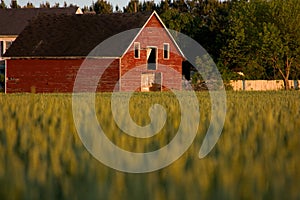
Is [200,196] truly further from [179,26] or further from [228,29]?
[179,26]

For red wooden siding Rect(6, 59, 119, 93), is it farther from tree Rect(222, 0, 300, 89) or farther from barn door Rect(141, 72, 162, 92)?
tree Rect(222, 0, 300, 89)

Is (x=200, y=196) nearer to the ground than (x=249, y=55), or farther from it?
nearer to the ground

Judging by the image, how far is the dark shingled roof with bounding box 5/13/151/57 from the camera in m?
42.3

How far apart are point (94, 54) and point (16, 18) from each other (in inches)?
687

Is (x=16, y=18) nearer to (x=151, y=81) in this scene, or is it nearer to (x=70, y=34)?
(x=70, y=34)

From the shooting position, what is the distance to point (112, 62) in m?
41.0

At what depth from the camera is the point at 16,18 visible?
5603cm

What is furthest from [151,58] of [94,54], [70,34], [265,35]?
[265,35]

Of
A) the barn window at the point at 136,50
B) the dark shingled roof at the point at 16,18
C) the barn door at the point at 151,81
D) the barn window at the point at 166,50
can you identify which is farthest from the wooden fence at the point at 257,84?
the dark shingled roof at the point at 16,18

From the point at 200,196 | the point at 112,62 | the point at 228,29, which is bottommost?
the point at 200,196

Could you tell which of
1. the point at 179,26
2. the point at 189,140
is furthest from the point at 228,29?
the point at 189,140

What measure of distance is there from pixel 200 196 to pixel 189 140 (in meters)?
2.05

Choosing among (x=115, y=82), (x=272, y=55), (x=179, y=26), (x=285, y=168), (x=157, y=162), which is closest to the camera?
(x=285, y=168)

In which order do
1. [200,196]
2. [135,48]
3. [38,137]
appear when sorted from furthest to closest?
[135,48] < [38,137] < [200,196]
